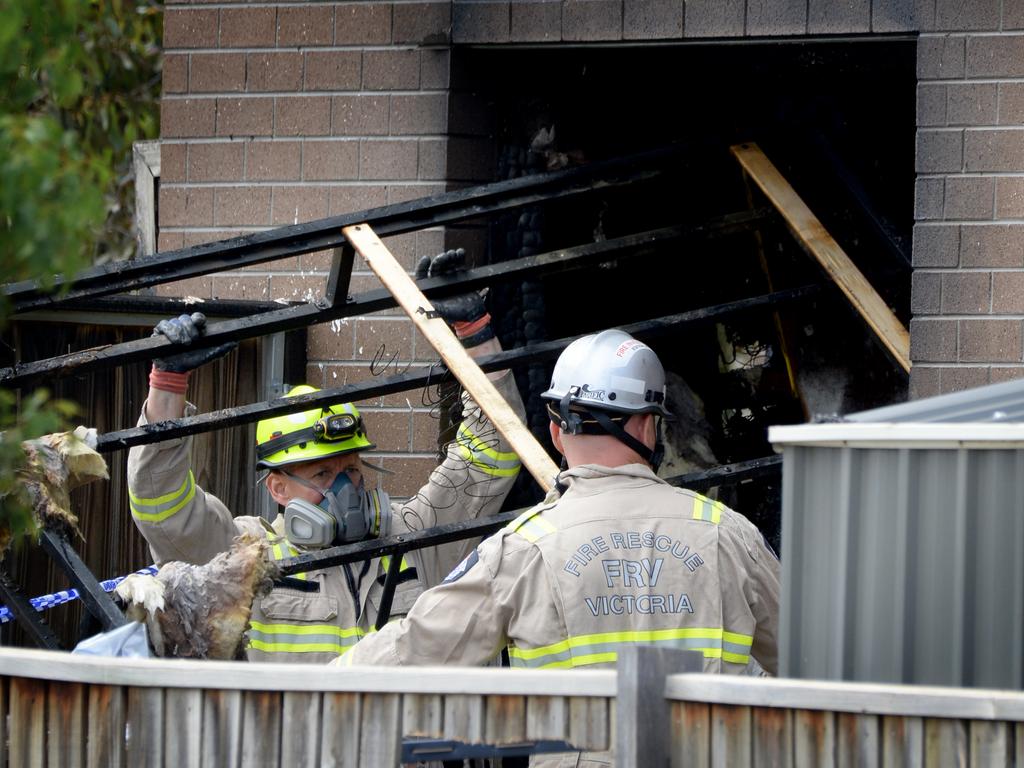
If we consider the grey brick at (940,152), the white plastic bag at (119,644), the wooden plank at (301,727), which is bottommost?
the wooden plank at (301,727)

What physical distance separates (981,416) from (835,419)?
0.26 m

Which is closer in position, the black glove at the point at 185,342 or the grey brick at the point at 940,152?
the black glove at the point at 185,342

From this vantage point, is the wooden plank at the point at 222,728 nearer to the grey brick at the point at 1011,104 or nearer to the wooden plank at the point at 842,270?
the wooden plank at the point at 842,270

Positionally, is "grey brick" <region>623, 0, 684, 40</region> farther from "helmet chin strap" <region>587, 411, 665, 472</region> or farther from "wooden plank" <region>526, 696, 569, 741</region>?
"wooden plank" <region>526, 696, 569, 741</region>

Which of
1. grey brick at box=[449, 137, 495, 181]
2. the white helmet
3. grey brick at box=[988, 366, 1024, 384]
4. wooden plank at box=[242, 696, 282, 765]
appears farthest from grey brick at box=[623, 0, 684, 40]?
wooden plank at box=[242, 696, 282, 765]

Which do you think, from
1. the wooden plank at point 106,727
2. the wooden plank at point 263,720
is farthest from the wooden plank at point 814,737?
the wooden plank at point 106,727

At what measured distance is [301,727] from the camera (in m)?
2.54

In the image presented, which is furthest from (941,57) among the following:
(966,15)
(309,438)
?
(309,438)

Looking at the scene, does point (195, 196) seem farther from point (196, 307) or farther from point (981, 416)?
point (981, 416)

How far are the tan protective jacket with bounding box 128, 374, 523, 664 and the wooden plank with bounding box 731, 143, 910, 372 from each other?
1058mm

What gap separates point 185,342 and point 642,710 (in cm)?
229

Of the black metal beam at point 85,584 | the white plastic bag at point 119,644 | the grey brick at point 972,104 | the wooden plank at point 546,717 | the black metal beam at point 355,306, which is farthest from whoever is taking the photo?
the grey brick at point 972,104

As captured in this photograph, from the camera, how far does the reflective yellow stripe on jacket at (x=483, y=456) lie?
4.92 metres

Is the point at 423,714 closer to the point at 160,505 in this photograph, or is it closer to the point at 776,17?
the point at 160,505
